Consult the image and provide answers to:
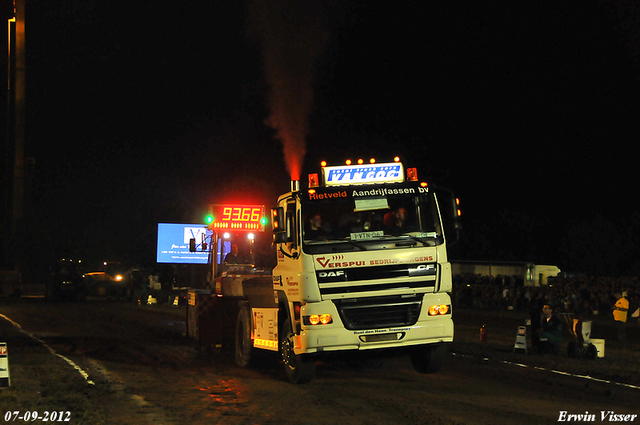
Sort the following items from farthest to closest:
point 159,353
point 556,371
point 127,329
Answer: point 127,329 → point 159,353 → point 556,371

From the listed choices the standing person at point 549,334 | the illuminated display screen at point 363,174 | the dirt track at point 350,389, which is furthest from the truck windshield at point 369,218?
the standing person at point 549,334

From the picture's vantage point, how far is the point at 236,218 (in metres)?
18.7

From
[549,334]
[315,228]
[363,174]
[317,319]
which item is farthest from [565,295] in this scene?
[317,319]

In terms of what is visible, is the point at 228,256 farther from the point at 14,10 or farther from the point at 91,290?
the point at 14,10

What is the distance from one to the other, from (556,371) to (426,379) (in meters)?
3.05

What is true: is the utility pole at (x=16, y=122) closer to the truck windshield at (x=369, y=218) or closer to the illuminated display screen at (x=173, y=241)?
the illuminated display screen at (x=173, y=241)

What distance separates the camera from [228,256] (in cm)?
1777

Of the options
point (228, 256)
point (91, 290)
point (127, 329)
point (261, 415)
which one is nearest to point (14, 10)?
point (91, 290)

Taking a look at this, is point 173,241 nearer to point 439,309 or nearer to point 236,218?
point 236,218

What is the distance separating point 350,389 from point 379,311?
47.9 inches

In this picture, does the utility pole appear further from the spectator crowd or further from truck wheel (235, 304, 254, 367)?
truck wheel (235, 304, 254, 367)

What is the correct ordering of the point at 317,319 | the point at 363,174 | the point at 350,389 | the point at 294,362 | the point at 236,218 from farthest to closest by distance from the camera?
1. the point at 236,218
2. the point at 363,174
3. the point at 294,362
4. the point at 350,389
5. the point at 317,319

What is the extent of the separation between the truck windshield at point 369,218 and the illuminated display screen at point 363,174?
0.20 m

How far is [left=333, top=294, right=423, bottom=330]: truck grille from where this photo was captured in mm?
11133
